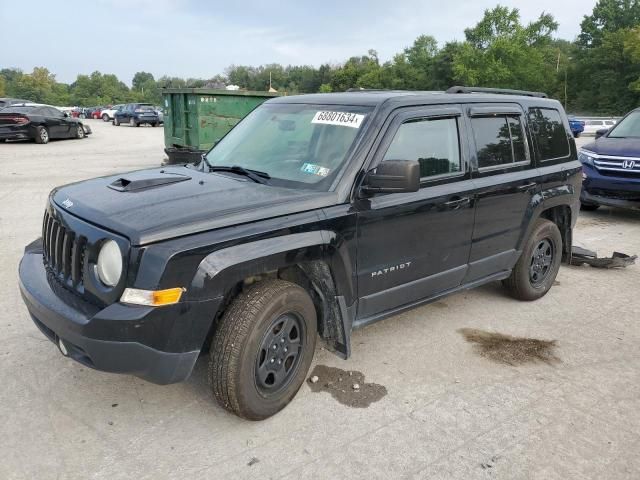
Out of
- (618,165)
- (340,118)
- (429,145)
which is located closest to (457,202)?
(429,145)

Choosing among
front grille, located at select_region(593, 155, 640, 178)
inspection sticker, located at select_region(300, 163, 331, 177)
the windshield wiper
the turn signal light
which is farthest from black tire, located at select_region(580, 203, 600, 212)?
the turn signal light

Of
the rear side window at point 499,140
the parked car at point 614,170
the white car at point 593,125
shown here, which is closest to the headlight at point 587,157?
the parked car at point 614,170

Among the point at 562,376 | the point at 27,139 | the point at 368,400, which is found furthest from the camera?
the point at 27,139

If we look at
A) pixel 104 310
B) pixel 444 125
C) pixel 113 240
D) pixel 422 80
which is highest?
pixel 422 80

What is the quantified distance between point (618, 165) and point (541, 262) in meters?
4.39

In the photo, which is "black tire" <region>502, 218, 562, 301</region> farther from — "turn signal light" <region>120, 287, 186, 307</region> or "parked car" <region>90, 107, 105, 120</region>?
"parked car" <region>90, 107, 105, 120</region>

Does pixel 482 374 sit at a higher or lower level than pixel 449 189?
lower

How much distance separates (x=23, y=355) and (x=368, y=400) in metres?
2.41

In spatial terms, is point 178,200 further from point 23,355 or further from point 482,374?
point 482,374

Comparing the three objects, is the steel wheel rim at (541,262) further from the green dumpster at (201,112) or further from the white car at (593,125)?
the white car at (593,125)

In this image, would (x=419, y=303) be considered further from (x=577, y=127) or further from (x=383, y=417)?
(x=577, y=127)

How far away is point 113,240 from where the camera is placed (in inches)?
107

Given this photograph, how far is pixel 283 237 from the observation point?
302cm

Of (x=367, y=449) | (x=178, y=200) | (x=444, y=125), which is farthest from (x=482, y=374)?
(x=178, y=200)
